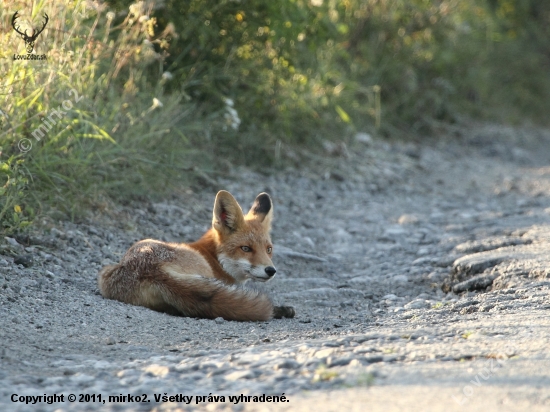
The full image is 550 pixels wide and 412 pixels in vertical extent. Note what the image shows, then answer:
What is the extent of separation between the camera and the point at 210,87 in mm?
8188

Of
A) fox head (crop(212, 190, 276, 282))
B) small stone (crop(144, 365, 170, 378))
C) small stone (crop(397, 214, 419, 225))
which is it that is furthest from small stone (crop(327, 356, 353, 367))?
small stone (crop(397, 214, 419, 225))

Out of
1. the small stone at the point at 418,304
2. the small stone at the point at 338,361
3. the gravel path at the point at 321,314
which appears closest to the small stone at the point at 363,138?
the gravel path at the point at 321,314

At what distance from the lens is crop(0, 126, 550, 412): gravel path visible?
287 cm

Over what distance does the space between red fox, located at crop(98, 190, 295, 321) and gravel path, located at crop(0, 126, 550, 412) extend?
0.35 ft

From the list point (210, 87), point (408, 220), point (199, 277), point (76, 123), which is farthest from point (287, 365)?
point (210, 87)

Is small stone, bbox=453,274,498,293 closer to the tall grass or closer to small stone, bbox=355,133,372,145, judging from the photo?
the tall grass

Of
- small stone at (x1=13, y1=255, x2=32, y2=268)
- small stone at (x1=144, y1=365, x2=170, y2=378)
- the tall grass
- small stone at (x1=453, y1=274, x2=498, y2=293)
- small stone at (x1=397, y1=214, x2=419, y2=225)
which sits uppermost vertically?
the tall grass

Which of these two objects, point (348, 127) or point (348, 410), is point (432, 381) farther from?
point (348, 127)

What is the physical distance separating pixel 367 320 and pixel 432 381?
1573mm

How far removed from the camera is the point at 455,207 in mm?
8422

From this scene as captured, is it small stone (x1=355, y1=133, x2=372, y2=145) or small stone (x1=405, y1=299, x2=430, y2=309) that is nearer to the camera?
small stone (x1=405, y1=299, x2=430, y2=309)

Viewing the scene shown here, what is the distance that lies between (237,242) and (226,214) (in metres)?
0.24

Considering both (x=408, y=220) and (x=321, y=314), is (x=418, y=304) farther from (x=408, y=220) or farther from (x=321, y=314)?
(x=408, y=220)

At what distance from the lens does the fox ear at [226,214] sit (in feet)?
17.6
